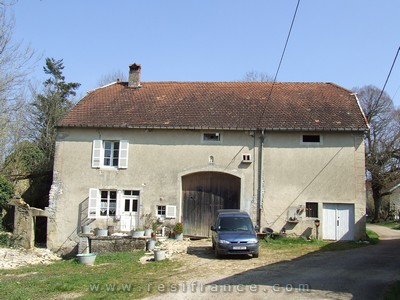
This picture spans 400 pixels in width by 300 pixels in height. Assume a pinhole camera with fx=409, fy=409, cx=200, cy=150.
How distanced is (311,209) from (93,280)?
11.5 meters

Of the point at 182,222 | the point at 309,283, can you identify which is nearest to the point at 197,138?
the point at 182,222

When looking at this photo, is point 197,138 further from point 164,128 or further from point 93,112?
point 93,112

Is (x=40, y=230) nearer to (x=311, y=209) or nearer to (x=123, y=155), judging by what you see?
(x=123, y=155)

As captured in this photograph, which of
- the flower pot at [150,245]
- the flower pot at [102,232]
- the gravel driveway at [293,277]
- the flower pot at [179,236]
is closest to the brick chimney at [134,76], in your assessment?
the flower pot at [102,232]

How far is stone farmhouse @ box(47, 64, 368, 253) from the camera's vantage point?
19.4 m

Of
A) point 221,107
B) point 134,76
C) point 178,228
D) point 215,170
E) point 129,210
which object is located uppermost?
point 134,76

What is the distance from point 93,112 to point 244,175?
28.4ft

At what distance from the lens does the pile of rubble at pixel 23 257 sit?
16359mm

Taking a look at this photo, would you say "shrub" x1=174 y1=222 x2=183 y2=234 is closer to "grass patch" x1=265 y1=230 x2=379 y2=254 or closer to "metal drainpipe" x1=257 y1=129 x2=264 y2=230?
"metal drainpipe" x1=257 y1=129 x2=264 y2=230

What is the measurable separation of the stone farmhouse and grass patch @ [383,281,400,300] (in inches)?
369

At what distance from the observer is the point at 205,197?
20422 mm

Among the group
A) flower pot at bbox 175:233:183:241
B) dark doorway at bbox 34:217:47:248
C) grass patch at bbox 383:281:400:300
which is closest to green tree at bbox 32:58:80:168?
dark doorway at bbox 34:217:47:248

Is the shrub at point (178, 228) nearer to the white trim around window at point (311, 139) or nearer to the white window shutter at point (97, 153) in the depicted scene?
the white window shutter at point (97, 153)

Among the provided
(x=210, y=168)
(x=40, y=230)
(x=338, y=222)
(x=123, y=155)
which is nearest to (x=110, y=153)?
(x=123, y=155)
